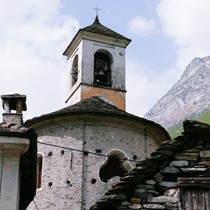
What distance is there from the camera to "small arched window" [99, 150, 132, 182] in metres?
18.5

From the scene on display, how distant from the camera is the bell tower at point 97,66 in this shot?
22719mm

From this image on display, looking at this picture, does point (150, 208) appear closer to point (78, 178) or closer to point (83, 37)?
point (78, 178)

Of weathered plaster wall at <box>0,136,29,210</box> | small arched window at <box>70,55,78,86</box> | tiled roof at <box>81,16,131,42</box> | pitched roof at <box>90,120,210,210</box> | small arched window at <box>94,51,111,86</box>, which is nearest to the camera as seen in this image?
pitched roof at <box>90,120,210,210</box>

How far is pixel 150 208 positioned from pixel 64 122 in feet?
36.2

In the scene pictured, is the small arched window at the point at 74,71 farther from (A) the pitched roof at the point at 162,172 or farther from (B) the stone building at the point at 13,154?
(A) the pitched roof at the point at 162,172

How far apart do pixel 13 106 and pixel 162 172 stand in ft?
9.94

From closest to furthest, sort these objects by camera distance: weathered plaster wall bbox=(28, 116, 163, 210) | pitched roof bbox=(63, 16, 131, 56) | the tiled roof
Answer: weathered plaster wall bbox=(28, 116, 163, 210) → pitched roof bbox=(63, 16, 131, 56) → the tiled roof

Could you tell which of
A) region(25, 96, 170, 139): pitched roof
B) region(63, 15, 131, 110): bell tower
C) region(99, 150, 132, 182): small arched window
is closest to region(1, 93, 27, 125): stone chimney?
region(25, 96, 170, 139): pitched roof

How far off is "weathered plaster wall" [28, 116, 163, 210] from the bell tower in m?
3.65

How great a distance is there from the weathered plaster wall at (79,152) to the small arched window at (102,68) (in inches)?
176

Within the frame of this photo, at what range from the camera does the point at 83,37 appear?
77.6ft

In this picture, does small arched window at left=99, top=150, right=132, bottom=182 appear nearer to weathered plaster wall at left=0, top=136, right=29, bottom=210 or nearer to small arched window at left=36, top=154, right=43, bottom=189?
small arched window at left=36, top=154, right=43, bottom=189

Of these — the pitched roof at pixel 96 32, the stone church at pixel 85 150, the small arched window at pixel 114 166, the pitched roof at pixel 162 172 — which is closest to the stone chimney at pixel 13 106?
the pitched roof at pixel 162 172

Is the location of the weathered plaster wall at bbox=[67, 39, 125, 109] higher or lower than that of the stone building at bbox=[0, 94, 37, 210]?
higher
